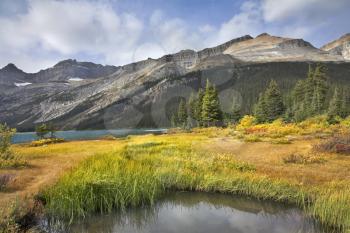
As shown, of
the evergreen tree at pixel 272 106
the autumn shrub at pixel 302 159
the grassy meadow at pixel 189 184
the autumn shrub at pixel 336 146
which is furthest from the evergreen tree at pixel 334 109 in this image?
the grassy meadow at pixel 189 184

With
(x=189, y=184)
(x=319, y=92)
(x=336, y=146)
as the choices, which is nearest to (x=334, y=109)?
(x=319, y=92)

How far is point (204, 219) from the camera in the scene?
1064 cm

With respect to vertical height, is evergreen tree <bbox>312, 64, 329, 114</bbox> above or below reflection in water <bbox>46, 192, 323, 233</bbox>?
above

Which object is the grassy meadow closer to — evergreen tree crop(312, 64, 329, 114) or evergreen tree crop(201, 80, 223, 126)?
evergreen tree crop(312, 64, 329, 114)

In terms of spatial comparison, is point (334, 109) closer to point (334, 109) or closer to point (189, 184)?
point (334, 109)

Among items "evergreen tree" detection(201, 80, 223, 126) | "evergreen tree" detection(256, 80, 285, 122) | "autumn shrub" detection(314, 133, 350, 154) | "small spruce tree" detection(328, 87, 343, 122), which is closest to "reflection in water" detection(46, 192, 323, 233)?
"autumn shrub" detection(314, 133, 350, 154)

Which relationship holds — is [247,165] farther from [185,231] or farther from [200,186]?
[185,231]

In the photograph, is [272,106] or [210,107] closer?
[272,106]

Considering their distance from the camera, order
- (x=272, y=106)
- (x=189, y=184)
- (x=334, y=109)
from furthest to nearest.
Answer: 1. (x=272, y=106)
2. (x=334, y=109)
3. (x=189, y=184)

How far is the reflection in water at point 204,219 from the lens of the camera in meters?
9.59

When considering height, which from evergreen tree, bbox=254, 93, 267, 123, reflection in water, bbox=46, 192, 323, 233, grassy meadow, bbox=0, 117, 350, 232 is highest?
evergreen tree, bbox=254, 93, 267, 123

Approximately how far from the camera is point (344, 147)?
2356 centimetres

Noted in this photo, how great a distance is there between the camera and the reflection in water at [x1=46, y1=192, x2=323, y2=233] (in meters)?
9.59

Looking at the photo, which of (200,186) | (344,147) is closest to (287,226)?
(200,186)
